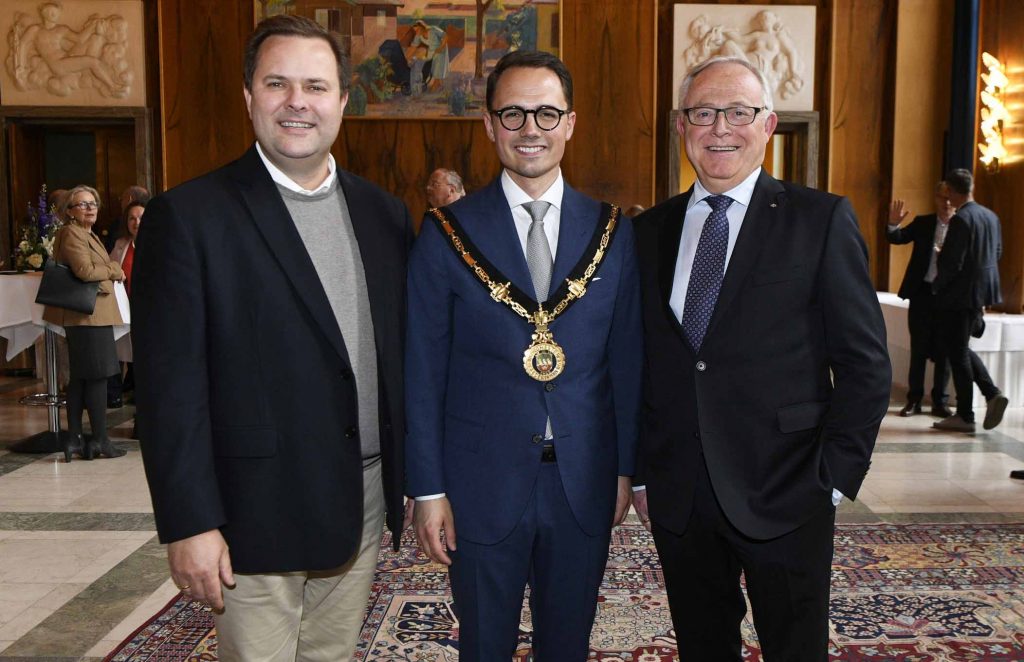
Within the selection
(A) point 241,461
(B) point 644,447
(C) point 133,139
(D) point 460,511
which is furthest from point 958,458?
(C) point 133,139

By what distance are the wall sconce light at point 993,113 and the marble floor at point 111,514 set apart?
2.97m

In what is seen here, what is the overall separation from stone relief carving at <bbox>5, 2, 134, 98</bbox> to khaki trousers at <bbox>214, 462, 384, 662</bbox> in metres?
9.35

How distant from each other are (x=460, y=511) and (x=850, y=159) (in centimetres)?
965

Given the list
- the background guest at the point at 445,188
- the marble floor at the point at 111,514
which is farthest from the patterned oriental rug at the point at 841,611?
the background guest at the point at 445,188

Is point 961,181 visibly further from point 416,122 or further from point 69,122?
point 69,122

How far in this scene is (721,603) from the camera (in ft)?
7.67

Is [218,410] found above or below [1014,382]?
above

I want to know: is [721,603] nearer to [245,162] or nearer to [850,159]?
[245,162]

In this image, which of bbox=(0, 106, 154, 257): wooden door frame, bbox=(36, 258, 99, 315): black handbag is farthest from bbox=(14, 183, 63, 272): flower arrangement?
bbox=(0, 106, 154, 257): wooden door frame

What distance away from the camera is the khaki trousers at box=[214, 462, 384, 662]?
2.00m

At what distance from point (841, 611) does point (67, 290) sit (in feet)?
16.1

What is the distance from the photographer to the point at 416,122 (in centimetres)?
1030

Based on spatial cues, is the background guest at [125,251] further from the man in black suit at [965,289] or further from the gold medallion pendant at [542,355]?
the man in black suit at [965,289]

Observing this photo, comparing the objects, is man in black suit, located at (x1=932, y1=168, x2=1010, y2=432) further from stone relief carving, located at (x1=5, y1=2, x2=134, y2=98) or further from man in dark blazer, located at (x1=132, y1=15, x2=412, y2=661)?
stone relief carving, located at (x1=5, y1=2, x2=134, y2=98)
